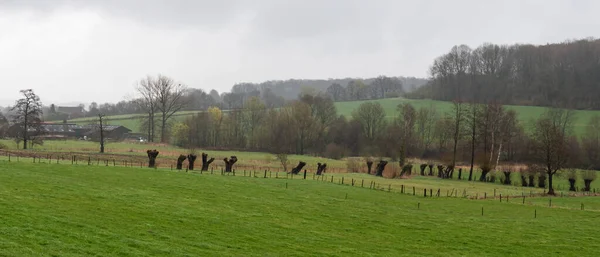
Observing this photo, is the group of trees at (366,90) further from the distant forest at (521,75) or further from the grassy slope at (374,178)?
the grassy slope at (374,178)

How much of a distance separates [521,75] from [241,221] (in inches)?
5251

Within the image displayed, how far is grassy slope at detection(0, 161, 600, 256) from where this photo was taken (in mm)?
17234

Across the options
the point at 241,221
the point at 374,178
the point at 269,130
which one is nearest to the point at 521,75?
the point at 269,130

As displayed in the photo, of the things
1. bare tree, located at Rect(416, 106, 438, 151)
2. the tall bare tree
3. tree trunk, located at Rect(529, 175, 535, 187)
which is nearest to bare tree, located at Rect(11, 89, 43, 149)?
tree trunk, located at Rect(529, 175, 535, 187)

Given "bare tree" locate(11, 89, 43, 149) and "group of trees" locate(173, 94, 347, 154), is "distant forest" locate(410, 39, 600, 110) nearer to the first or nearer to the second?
"group of trees" locate(173, 94, 347, 154)

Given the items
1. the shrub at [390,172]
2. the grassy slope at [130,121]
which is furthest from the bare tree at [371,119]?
the shrub at [390,172]

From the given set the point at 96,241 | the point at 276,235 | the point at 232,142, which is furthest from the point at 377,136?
the point at 96,241

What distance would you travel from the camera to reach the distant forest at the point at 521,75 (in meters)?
126

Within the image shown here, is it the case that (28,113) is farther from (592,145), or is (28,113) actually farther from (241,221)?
(592,145)

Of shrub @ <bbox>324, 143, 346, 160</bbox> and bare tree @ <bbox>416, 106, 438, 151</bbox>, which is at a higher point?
bare tree @ <bbox>416, 106, 438, 151</bbox>

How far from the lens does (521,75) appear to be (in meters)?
140

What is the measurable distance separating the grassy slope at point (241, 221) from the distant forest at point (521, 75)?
9528 centimetres

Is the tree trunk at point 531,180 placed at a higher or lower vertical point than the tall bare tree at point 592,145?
lower

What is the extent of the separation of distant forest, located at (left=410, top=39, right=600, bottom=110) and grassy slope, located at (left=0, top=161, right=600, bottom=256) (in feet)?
313
